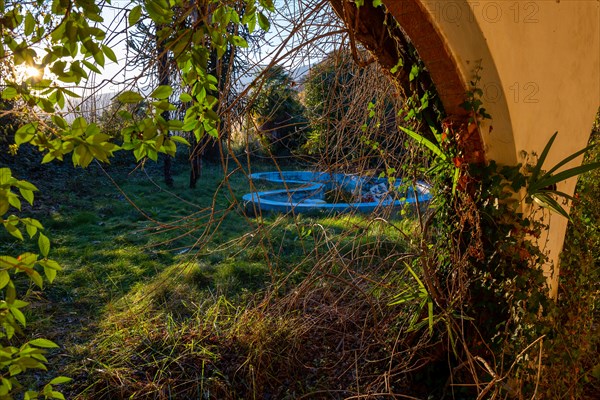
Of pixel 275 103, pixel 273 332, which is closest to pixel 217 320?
pixel 273 332

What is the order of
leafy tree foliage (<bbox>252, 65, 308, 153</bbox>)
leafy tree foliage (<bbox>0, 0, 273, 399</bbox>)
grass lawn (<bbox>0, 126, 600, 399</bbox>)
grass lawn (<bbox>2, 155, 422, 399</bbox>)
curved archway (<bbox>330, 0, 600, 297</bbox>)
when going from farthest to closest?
leafy tree foliage (<bbox>252, 65, 308, 153</bbox>) → grass lawn (<bbox>2, 155, 422, 399</bbox>) → grass lawn (<bbox>0, 126, 600, 399</bbox>) → curved archway (<bbox>330, 0, 600, 297</bbox>) → leafy tree foliage (<bbox>0, 0, 273, 399</bbox>)

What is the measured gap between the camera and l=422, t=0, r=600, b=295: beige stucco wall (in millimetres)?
2367

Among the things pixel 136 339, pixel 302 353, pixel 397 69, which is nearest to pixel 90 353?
Answer: pixel 136 339

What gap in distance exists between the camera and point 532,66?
2.61 metres

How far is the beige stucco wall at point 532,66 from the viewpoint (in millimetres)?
2367

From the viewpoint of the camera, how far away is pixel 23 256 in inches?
50.5

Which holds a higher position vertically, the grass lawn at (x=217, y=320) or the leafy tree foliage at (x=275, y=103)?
the leafy tree foliage at (x=275, y=103)

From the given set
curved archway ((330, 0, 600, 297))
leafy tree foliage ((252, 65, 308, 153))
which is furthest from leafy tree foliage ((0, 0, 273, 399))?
leafy tree foliage ((252, 65, 308, 153))

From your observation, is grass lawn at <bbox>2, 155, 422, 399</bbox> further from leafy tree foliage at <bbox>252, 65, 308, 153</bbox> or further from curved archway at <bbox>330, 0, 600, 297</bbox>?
curved archway at <bbox>330, 0, 600, 297</bbox>

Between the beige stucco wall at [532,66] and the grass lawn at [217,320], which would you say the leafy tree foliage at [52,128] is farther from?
the beige stucco wall at [532,66]

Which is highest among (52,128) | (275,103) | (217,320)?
(275,103)

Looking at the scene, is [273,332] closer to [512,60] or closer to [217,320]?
[217,320]

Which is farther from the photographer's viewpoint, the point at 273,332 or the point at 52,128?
the point at 273,332

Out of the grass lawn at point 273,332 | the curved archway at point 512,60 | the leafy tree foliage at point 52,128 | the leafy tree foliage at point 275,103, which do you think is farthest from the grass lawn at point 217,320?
the curved archway at point 512,60
